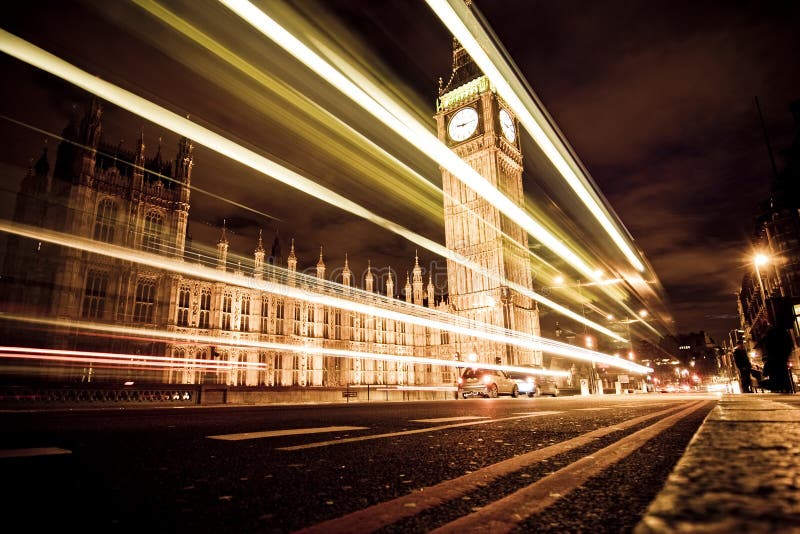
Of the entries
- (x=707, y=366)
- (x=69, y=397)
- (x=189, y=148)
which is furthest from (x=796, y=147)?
(x=707, y=366)

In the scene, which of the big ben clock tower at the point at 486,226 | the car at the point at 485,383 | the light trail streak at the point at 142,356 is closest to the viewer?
the car at the point at 485,383

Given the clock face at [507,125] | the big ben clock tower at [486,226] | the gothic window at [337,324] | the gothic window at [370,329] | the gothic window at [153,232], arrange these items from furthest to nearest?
the clock face at [507,125] < the gothic window at [370,329] < the gothic window at [337,324] < the big ben clock tower at [486,226] < the gothic window at [153,232]

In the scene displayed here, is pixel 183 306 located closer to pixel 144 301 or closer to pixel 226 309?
pixel 144 301

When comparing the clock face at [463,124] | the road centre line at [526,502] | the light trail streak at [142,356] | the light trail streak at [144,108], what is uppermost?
the clock face at [463,124]

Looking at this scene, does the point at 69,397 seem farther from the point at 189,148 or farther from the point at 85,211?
the point at 189,148

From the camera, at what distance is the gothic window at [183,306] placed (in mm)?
35469

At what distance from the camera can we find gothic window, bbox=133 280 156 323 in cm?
3256

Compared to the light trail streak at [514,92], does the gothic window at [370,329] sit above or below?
below

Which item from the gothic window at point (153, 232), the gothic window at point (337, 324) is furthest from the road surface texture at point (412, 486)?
the gothic window at point (337, 324)

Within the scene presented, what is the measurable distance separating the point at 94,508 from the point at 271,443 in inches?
62.4

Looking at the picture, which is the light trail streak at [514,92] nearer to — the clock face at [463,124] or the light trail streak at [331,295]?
the light trail streak at [331,295]

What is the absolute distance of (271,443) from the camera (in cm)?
279

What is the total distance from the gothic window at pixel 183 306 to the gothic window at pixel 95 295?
5489 millimetres

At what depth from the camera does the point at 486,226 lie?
157 ft
